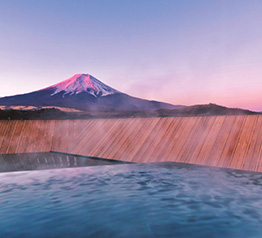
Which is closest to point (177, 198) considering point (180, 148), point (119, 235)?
point (119, 235)

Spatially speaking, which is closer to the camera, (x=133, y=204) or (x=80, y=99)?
(x=133, y=204)

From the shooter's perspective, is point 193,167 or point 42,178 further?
point 193,167

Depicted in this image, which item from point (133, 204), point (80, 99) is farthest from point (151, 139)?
point (80, 99)

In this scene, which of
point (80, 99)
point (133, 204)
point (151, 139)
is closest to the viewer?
point (133, 204)

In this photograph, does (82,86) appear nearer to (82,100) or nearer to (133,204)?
(82,100)

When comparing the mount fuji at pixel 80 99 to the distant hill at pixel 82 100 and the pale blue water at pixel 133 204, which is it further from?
the pale blue water at pixel 133 204

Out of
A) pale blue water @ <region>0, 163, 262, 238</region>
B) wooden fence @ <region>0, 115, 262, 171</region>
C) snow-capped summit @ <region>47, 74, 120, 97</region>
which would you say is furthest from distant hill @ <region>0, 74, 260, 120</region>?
pale blue water @ <region>0, 163, 262, 238</region>

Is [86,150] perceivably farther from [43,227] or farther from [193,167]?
[43,227]

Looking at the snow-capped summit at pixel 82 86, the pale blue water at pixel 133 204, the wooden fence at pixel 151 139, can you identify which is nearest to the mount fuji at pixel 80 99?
the snow-capped summit at pixel 82 86
